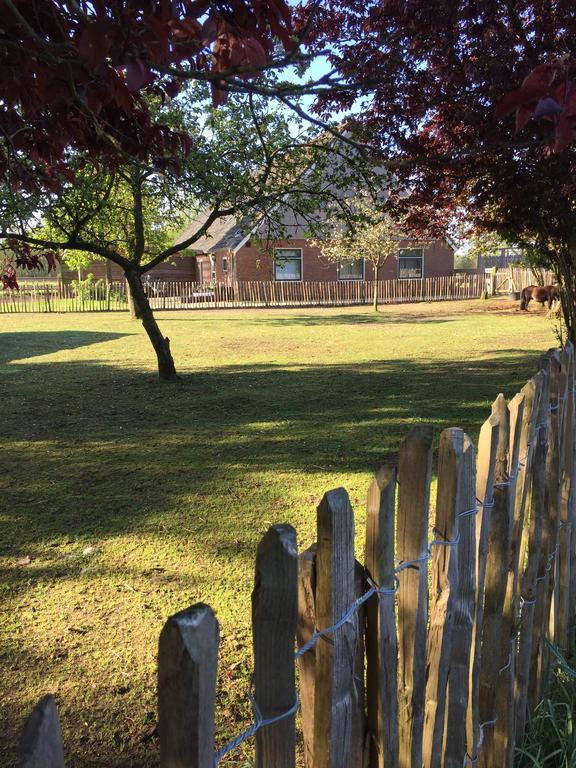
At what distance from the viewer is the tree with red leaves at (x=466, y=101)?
526cm

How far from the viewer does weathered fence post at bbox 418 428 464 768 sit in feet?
5.19

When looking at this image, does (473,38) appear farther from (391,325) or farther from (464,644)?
(391,325)

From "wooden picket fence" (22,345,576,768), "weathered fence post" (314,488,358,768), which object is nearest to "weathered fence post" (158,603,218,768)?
"wooden picket fence" (22,345,576,768)

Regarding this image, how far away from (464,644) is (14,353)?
1547cm

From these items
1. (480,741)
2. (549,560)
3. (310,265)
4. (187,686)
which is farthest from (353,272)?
(187,686)

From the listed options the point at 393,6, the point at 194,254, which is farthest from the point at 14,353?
the point at 194,254

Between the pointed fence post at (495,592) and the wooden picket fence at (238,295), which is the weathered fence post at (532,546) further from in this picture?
the wooden picket fence at (238,295)

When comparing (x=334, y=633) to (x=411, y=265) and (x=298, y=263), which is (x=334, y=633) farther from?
(x=411, y=265)

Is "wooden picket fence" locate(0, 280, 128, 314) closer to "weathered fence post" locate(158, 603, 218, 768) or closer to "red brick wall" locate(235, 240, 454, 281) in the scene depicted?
"red brick wall" locate(235, 240, 454, 281)

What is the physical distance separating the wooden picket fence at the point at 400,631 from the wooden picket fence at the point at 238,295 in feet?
100

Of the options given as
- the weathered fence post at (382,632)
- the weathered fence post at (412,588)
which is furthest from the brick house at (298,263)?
the weathered fence post at (382,632)

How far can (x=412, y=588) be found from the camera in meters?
1.50

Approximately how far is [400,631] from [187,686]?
0.80 meters

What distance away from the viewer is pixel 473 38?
5641 mm
